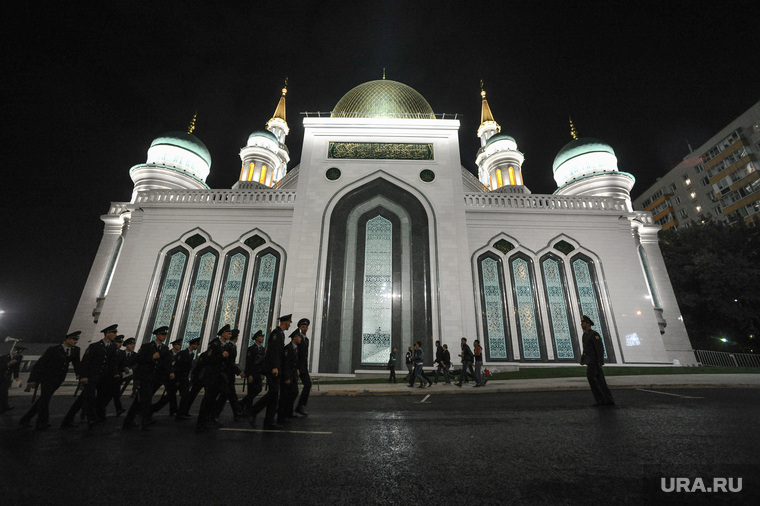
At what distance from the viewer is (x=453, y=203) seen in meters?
15.1

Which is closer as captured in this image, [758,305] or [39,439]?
[39,439]

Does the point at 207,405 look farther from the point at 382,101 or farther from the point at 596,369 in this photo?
the point at 382,101

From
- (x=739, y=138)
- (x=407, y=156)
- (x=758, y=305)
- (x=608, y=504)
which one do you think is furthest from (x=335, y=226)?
(x=739, y=138)

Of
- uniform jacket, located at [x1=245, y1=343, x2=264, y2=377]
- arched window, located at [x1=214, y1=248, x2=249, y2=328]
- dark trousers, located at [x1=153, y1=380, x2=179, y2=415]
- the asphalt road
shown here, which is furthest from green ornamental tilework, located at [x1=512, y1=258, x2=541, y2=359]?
dark trousers, located at [x1=153, y1=380, x2=179, y2=415]

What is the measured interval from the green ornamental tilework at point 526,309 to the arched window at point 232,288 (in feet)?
37.8

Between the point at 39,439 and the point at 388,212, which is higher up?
the point at 388,212

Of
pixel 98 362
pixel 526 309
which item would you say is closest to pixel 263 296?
pixel 98 362

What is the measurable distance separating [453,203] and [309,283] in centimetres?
702

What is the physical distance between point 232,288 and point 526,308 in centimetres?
1236

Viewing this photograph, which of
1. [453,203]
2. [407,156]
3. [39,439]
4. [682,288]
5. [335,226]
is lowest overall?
[39,439]

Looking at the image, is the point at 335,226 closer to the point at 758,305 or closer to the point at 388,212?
the point at 388,212

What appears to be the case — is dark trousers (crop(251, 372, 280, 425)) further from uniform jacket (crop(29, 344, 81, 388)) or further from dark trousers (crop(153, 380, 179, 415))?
uniform jacket (crop(29, 344, 81, 388))

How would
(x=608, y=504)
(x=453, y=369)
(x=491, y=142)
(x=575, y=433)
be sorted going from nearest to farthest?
(x=608, y=504) → (x=575, y=433) → (x=453, y=369) → (x=491, y=142)

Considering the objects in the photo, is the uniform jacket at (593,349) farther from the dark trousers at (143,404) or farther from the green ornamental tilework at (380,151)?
the green ornamental tilework at (380,151)
